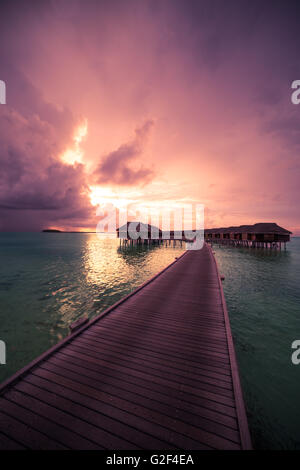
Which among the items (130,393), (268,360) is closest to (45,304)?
(130,393)

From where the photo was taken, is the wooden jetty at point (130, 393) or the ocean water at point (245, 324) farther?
the ocean water at point (245, 324)

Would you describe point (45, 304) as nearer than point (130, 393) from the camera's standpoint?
No

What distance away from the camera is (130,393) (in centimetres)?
375

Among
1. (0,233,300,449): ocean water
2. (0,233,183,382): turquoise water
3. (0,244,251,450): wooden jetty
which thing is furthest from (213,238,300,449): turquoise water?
(0,233,183,382): turquoise water

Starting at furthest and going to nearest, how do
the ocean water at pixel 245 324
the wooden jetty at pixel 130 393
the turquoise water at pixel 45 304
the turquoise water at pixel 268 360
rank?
the turquoise water at pixel 45 304 < the ocean water at pixel 245 324 < the turquoise water at pixel 268 360 < the wooden jetty at pixel 130 393

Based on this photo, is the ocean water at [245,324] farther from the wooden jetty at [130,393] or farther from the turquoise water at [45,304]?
the wooden jetty at [130,393]

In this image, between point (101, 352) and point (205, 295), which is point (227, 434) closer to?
point (101, 352)

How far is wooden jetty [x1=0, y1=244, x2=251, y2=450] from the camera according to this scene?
292cm

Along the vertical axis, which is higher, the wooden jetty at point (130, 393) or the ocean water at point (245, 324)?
the wooden jetty at point (130, 393)

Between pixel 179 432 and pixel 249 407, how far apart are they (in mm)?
3630

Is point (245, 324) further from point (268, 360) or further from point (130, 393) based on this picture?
point (130, 393)

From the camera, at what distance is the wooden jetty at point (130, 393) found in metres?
2.92

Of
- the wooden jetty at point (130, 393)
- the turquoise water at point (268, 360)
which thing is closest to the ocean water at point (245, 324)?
the turquoise water at point (268, 360)
